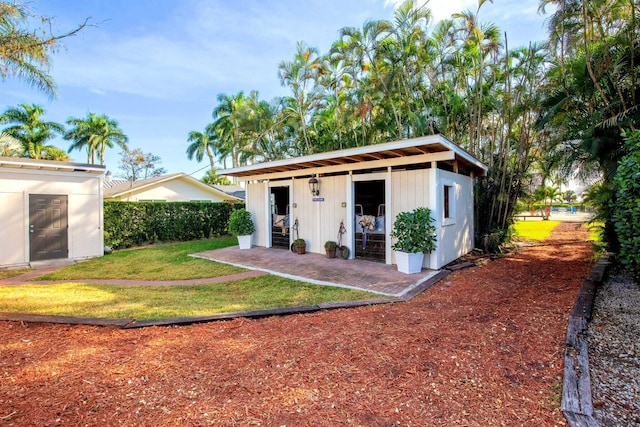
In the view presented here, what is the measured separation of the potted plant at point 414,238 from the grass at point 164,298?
170cm

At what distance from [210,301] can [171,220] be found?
930 centimetres

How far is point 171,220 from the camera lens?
1301 centimetres

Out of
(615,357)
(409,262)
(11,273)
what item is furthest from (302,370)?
(11,273)

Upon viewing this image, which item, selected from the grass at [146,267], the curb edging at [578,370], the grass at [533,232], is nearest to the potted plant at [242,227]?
the grass at [146,267]

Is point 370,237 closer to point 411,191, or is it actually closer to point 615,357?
point 411,191

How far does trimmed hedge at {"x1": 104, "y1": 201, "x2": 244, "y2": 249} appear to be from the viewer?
446 inches

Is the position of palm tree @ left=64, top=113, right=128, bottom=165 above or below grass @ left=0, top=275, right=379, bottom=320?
above

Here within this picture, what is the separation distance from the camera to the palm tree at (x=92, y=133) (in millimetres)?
23984

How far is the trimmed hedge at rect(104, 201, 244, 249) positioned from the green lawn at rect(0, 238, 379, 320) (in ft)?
11.6

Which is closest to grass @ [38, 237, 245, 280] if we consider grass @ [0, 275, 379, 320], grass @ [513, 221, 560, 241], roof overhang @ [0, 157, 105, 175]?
grass @ [0, 275, 379, 320]

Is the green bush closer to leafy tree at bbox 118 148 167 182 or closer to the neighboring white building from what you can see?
the neighboring white building

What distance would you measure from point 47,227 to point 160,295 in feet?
20.9

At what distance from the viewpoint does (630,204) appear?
4109 mm

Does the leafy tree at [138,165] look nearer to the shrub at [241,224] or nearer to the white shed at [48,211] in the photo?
the white shed at [48,211]
